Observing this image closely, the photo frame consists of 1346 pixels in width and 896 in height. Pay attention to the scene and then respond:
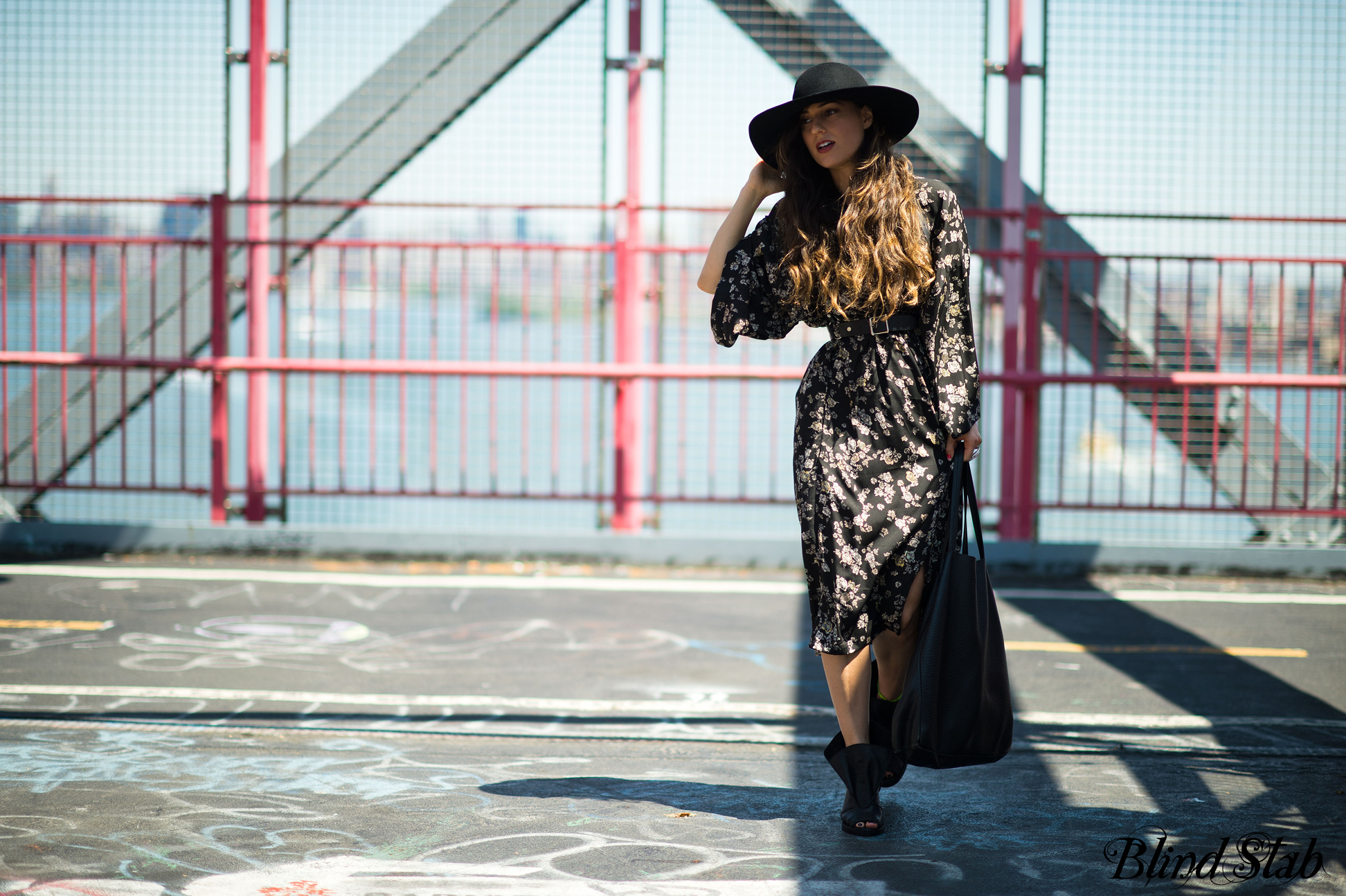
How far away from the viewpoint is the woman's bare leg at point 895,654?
2.78 meters

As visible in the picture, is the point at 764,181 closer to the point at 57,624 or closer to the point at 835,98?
the point at 835,98

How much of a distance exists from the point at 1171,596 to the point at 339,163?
604cm

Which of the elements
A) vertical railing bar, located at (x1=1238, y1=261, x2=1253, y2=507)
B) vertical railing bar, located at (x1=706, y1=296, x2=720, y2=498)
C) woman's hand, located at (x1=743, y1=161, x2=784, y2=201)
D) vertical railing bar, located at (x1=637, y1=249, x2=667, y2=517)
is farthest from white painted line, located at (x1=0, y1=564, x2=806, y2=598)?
woman's hand, located at (x1=743, y1=161, x2=784, y2=201)

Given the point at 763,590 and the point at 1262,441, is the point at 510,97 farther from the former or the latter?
the point at 1262,441

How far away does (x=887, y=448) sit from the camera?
8.90 ft

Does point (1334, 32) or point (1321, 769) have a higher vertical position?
point (1334, 32)

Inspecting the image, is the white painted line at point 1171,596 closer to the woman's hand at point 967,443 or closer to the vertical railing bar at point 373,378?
the woman's hand at point 967,443

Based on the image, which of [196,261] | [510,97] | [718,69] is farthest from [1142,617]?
[196,261]

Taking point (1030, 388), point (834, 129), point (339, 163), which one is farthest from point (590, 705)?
point (339, 163)

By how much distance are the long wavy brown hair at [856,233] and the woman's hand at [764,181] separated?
23mm

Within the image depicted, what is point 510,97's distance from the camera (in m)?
7.46

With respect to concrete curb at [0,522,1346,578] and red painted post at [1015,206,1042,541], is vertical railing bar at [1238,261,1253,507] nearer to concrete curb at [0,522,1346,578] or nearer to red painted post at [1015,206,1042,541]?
concrete curb at [0,522,1346,578]

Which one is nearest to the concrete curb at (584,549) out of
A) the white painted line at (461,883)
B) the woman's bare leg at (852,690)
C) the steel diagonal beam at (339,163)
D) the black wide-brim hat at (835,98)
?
the steel diagonal beam at (339,163)

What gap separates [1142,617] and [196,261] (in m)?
6.20
